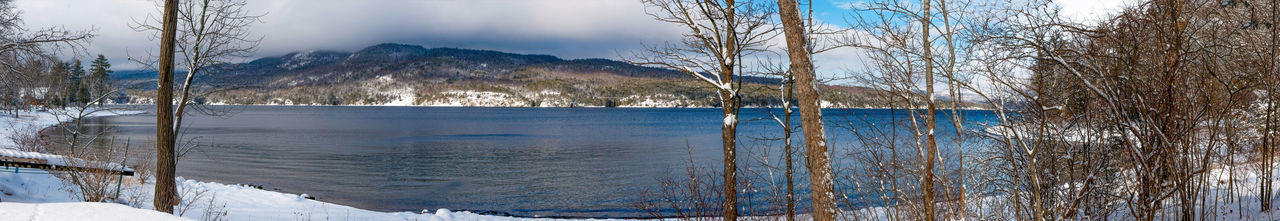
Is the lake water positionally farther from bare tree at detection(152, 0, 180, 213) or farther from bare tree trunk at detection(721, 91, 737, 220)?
bare tree at detection(152, 0, 180, 213)

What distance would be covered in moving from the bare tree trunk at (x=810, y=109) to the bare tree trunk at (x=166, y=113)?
9743 millimetres

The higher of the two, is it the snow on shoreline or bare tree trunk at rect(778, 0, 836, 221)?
bare tree trunk at rect(778, 0, 836, 221)

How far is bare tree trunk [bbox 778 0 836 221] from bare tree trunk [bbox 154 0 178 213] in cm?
974

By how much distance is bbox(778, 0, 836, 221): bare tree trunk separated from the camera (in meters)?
7.62

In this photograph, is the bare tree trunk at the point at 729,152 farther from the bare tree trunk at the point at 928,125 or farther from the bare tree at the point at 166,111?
the bare tree at the point at 166,111

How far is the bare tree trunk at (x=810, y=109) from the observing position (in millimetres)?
7617

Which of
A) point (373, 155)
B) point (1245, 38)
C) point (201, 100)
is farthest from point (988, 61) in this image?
point (373, 155)

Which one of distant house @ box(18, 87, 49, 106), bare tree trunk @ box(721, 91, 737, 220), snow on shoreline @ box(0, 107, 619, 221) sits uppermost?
distant house @ box(18, 87, 49, 106)

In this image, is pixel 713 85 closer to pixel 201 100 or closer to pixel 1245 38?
pixel 1245 38

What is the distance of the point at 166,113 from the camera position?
10.7 m

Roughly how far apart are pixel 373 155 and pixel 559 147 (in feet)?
46.5

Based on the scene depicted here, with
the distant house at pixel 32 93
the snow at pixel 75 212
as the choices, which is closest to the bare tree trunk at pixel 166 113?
the snow at pixel 75 212

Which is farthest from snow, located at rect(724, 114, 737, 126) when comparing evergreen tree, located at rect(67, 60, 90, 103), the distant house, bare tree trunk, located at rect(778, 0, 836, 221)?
evergreen tree, located at rect(67, 60, 90, 103)

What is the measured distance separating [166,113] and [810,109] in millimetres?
10327
